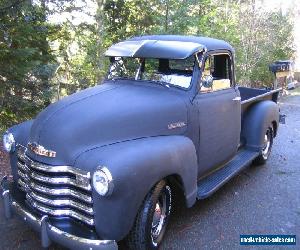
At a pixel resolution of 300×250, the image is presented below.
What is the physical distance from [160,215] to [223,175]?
4.76 feet

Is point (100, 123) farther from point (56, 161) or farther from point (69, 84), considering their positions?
point (69, 84)

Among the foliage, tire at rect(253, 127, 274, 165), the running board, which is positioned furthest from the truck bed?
the foliage

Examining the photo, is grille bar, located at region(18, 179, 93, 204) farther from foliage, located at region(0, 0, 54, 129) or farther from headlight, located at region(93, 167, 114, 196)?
foliage, located at region(0, 0, 54, 129)

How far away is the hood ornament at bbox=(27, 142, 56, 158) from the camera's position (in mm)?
3313

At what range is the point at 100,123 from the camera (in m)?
3.55

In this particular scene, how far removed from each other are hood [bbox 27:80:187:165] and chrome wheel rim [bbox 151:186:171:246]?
0.64 m

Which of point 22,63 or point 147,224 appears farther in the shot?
point 22,63

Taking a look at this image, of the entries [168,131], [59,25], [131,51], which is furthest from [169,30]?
[168,131]

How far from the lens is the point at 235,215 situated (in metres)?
4.65

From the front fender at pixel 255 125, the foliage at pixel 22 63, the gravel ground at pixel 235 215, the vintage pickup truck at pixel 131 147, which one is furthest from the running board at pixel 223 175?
the foliage at pixel 22 63

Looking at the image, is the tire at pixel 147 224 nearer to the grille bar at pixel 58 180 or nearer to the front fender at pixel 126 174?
the front fender at pixel 126 174

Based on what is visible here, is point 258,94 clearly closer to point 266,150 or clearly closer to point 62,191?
point 266,150

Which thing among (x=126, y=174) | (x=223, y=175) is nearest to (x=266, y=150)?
(x=223, y=175)

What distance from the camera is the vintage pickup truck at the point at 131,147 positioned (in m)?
3.11
